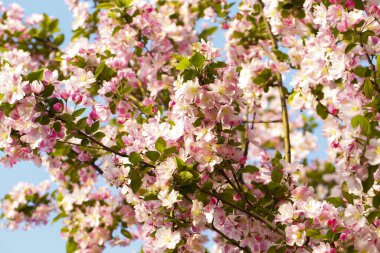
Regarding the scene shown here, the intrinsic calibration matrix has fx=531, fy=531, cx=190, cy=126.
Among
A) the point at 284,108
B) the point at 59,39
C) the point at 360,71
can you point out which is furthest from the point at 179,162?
the point at 59,39

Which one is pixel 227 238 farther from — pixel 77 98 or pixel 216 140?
pixel 77 98

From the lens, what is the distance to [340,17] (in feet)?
8.07

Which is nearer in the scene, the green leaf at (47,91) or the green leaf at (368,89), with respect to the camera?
the green leaf at (368,89)

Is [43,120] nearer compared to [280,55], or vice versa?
[43,120]

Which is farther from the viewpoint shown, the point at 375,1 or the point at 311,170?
the point at 311,170

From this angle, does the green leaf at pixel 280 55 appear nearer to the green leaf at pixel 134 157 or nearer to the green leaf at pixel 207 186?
the green leaf at pixel 207 186

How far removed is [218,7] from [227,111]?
2436 mm

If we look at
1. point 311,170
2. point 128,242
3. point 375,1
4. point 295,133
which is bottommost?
point 311,170

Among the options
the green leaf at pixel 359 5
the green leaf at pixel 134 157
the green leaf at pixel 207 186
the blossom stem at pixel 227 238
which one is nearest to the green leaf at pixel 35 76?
the green leaf at pixel 134 157

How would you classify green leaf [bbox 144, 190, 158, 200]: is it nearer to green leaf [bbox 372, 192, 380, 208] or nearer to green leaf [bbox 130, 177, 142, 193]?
green leaf [bbox 130, 177, 142, 193]

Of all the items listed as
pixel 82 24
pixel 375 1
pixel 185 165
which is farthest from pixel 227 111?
pixel 82 24

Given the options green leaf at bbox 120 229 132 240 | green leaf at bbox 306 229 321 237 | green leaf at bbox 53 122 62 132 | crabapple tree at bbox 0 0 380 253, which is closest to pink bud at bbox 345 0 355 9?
crabapple tree at bbox 0 0 380 253

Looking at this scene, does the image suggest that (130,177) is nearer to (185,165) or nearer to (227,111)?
(185,165)

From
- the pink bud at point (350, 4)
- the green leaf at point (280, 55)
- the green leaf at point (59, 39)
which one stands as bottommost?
the green leaf at point (280, 55)
